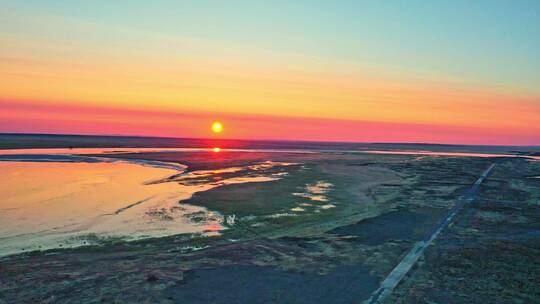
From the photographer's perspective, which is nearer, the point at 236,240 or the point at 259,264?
the point at 259,264

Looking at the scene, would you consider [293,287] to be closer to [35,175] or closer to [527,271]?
[527,271]

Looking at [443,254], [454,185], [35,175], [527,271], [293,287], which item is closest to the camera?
[293,287]

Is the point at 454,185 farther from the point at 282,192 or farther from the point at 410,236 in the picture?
the point at 410,236

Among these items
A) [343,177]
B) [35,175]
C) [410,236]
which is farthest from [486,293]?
[35,175]

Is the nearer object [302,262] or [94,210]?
[302,262]

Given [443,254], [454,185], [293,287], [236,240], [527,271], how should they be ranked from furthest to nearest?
1. [454,185]
2. [236,240]
3. [443,254]
4. [527,271]
5. [293,287]

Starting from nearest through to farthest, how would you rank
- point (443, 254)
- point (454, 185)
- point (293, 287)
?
point (293, 287), point (443, 254), point (454, 185)

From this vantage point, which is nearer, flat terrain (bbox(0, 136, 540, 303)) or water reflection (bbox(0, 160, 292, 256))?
flat terrain (bbox(0, 136, 540, 303))

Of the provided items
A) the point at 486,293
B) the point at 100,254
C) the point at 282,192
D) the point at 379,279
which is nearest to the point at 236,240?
the point at 100,254

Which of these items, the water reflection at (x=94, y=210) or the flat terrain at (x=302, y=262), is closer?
the flat terrain at (x=302, y=262)
